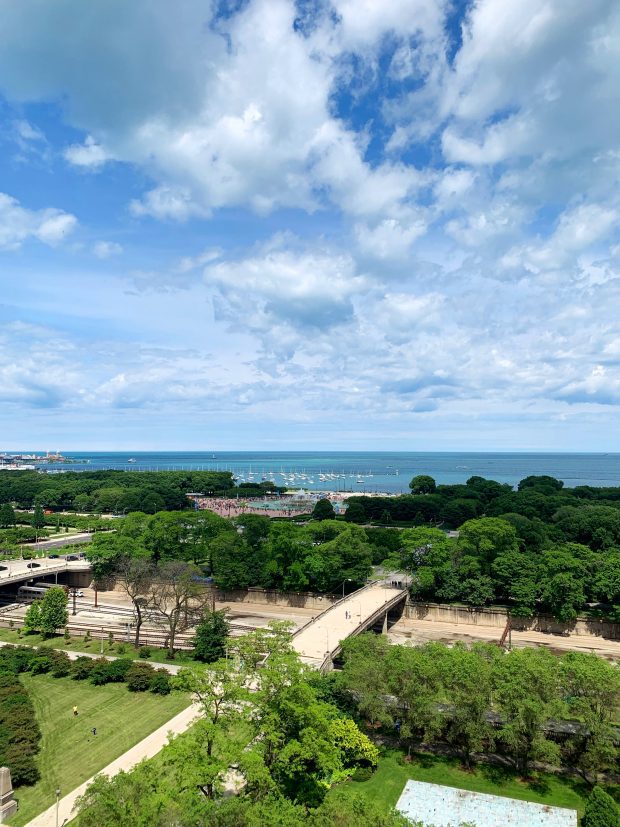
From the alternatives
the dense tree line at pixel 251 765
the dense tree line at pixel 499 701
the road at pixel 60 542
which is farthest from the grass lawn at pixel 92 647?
the road at pixel 60 542

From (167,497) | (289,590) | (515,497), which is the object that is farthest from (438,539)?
(167,497)

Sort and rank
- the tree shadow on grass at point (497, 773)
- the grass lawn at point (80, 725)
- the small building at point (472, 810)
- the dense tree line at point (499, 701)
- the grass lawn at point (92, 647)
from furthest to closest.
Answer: the grass lawn at point (92, 647) → the tree shadow on grass at point (497, 773) → the dense tree line at point (499, 701) → the grass lawn at point (80, 725) → the small building at point (472, 810)

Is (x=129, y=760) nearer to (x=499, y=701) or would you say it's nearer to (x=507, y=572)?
(x=499, y=701)

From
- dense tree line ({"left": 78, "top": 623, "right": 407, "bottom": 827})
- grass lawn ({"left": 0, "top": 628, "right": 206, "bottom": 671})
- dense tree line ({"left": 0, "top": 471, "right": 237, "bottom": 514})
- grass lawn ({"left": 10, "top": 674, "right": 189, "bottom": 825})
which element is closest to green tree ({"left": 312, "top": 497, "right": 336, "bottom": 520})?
dense tree line ({"left": 0, "top": 471, "right": 237, "bottom": 514})

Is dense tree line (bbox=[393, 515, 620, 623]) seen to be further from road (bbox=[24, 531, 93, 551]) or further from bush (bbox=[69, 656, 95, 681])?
road (bbox=[24, 531, 93, 551])

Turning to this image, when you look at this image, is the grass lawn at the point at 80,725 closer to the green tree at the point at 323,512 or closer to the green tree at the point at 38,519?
the green tree at the point at 38,519

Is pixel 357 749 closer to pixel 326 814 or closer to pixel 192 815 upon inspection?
pixel 326 814
